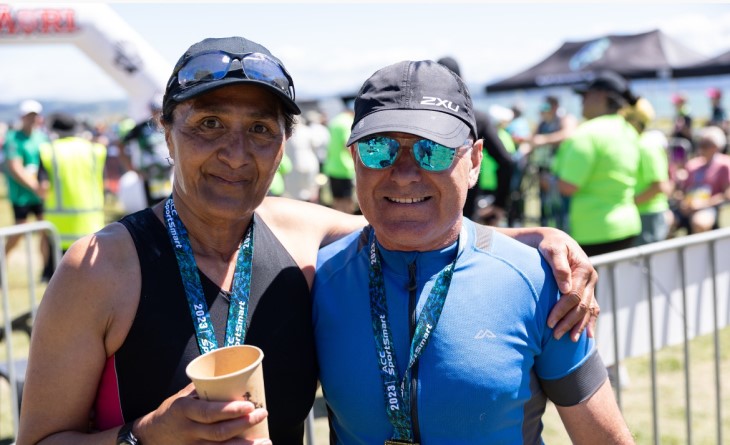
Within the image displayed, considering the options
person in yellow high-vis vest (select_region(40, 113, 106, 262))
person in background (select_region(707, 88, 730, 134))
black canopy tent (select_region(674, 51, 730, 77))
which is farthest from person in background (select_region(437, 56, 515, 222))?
person in background (select_region(707, 88, 730, 134))

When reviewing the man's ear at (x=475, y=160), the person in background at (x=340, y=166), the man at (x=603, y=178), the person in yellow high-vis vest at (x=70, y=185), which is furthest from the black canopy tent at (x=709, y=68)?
the man's ear at (x=475, y=160)

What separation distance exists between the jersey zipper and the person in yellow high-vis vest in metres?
6.75

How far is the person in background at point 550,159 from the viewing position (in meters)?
9.64

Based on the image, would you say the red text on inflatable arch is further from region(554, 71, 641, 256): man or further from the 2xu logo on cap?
the 2xu logo on cap

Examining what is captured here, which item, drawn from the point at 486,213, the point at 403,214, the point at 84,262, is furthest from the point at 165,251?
the point at 486,213

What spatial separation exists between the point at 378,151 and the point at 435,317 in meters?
0.45

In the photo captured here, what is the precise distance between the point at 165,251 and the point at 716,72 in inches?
642

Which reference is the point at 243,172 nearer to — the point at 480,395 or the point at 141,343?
the point at 141,343

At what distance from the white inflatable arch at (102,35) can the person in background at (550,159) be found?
4.67 m

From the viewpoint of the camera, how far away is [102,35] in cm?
716

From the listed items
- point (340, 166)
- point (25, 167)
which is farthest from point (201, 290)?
point (25, 167)

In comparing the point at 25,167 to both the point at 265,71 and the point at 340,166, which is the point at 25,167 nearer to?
the point at 340,166

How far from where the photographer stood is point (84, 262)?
1.70 meters

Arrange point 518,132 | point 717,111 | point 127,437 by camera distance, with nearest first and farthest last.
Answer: point 127,437
point 518,132
point 717,111
